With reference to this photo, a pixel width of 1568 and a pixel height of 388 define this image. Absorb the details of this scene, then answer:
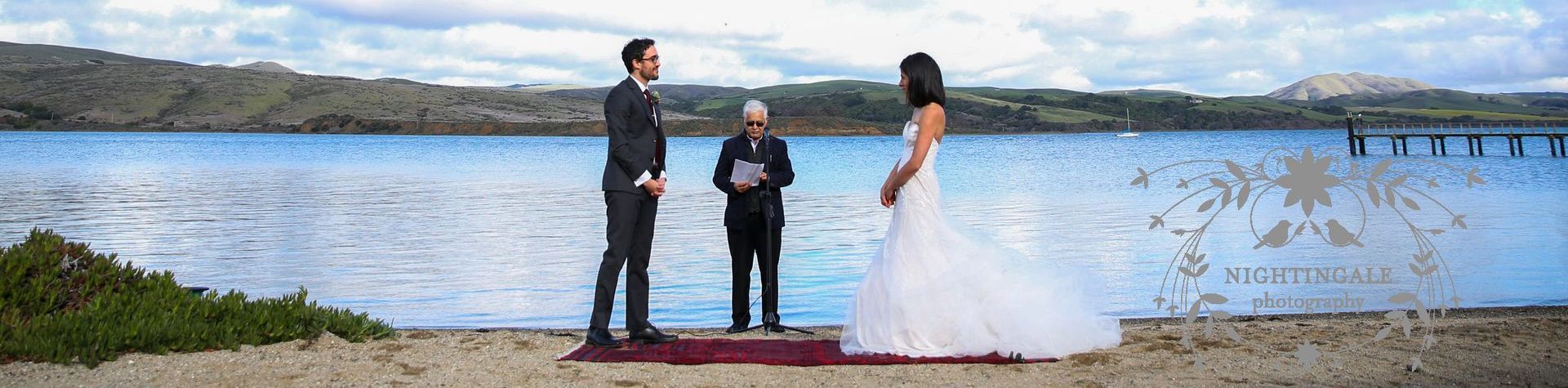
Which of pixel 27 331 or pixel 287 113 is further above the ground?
pixel 287 113

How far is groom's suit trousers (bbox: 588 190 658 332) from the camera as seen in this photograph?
670 centimetres

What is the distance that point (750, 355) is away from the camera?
21.4ft

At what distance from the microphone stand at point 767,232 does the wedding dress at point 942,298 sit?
1.37 meters

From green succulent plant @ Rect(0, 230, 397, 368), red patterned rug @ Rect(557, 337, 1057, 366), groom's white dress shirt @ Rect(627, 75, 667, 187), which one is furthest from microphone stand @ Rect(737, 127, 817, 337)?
green succulent plant @ Rect(0, 230, 397, 368)

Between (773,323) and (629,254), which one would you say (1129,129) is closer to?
(773,323)

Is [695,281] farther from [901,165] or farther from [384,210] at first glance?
[384,210]

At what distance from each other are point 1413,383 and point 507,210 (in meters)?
17.7

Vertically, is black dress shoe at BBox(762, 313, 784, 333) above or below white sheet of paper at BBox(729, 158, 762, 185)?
below

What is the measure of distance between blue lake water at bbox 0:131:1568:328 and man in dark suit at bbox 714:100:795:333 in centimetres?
126

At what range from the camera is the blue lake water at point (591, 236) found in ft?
34.6

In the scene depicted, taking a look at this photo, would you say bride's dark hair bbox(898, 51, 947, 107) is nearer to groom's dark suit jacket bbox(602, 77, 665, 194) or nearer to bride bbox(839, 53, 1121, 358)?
bride bbox(839, 53, 1121, 358)

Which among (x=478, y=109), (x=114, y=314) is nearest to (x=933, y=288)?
(x=114, y=314)

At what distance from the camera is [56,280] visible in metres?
7.04

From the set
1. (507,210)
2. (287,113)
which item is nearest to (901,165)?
(507,210)
